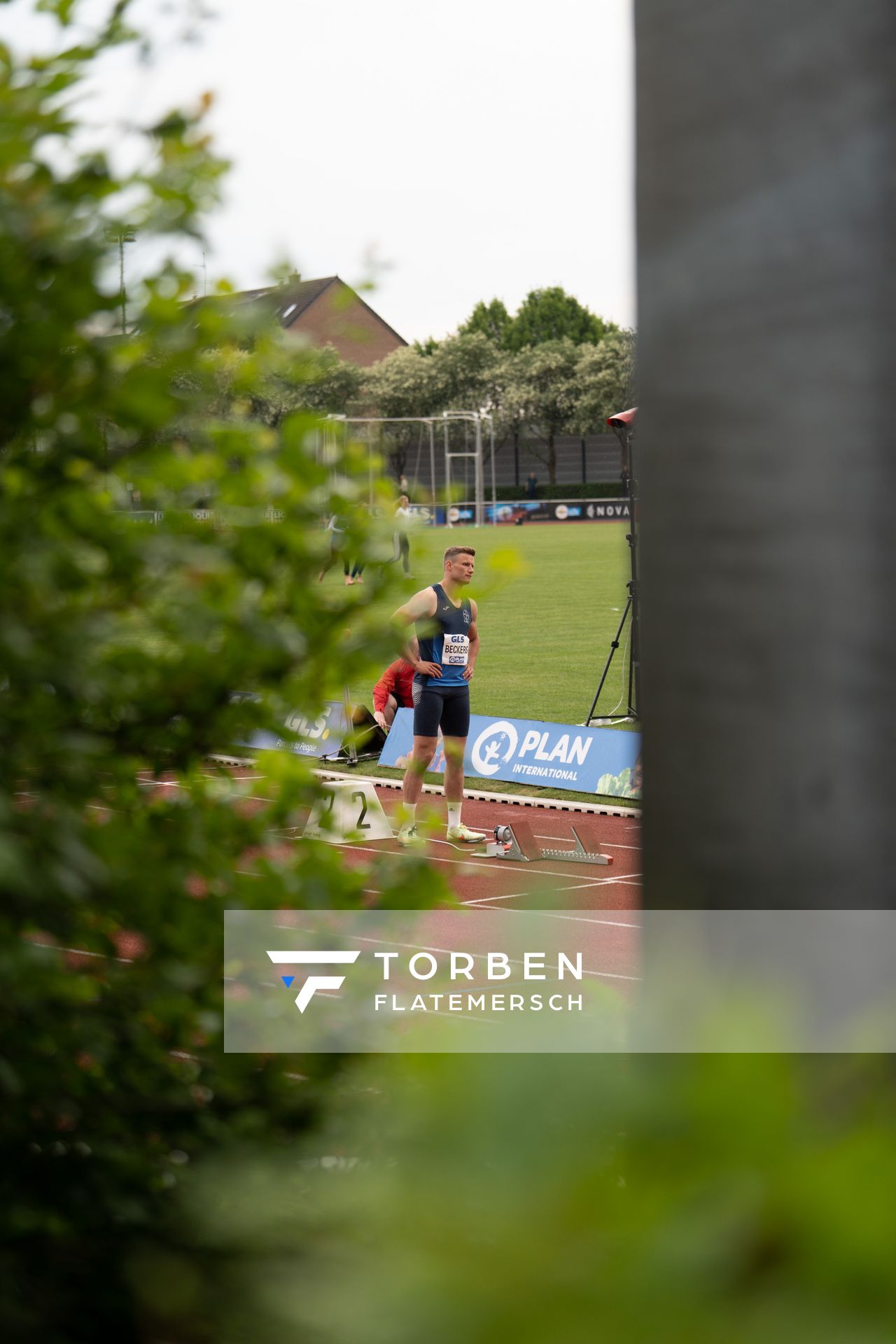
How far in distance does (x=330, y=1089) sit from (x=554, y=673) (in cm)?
1925

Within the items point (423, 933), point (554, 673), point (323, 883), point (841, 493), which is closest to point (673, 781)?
point (841, 493)

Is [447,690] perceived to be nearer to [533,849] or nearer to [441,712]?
[441,712]

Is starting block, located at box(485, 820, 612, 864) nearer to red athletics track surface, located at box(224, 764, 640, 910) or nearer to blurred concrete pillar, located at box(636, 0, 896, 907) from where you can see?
red athletics track surface, located at box(224, 764, 640, 910)

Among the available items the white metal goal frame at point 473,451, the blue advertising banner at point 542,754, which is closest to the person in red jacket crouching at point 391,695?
the blue advertising banner at point 542,754

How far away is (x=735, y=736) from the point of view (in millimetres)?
1700

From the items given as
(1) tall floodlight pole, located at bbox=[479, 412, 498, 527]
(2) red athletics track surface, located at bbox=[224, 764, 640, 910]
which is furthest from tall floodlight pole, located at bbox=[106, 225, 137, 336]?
(1) tall floodlight pole, located at bbox=[479, 412, 498, 527]

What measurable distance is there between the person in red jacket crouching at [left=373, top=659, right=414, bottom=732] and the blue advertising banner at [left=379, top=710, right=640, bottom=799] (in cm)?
20

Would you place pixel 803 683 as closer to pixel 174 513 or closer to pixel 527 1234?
pixel 174 513

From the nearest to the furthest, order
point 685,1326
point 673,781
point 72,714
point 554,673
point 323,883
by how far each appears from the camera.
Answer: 1. point 685,1326
2. point 673,781
3. point 72,714
4. point 323,883
5. point 554,673

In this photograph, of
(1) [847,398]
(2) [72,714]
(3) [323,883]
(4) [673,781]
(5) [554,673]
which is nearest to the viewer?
(1) [847,398]

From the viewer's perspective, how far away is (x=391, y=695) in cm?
1552

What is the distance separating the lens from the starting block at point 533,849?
456 inches

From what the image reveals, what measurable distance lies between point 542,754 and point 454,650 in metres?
3.15

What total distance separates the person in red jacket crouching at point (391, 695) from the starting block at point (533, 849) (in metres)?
3.43
